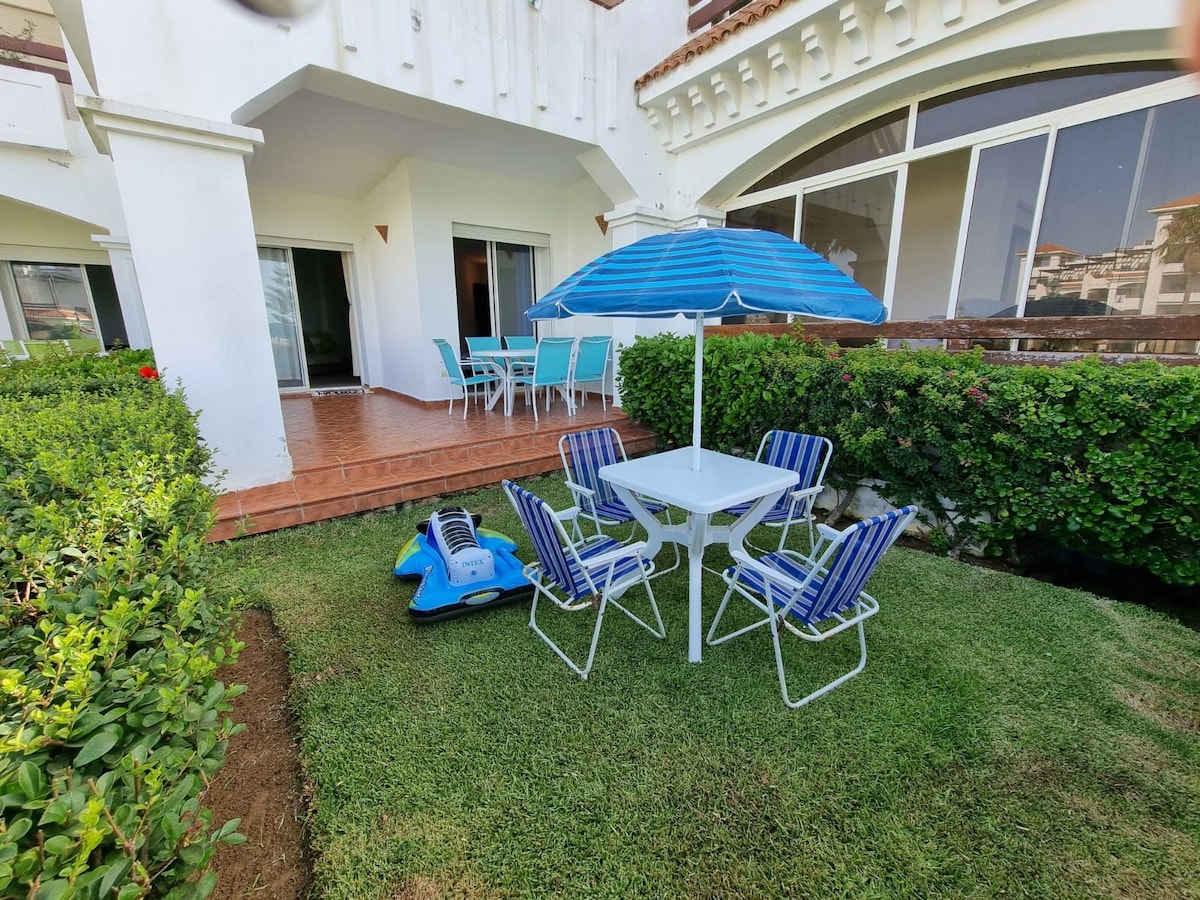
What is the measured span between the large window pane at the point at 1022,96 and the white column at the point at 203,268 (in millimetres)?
5905

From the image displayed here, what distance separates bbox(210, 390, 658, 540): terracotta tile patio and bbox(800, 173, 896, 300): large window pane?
3.11 metres

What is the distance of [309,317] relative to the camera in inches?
368

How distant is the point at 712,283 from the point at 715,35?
4782mm

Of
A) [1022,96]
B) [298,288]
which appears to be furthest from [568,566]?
[298,288]

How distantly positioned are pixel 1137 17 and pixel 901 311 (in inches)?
120

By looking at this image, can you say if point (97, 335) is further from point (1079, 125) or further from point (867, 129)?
point (1079, 125)

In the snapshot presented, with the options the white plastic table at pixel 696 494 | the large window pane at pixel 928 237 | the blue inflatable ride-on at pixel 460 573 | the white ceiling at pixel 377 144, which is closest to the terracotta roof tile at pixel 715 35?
the white ceiling at pixel 377 144

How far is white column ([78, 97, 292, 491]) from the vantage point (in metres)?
3.48

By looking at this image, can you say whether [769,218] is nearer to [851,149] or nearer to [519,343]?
[851,149]

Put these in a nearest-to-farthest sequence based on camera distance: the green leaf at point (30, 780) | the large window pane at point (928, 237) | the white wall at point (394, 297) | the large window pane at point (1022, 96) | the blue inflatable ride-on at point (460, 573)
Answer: the green leaf at point (30, 780), the blue inflatable ride-on at point (460, 573), the large window pane at point (1022, 96), the large window pane at point (928, 237), the white wall at point (394, 297)

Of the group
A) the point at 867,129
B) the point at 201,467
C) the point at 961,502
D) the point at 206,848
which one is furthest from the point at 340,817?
the point at 867,129

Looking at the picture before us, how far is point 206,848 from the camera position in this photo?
2.64ft

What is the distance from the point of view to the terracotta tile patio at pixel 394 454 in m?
4.04

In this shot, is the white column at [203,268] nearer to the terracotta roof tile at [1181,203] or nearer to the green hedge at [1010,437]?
the green hedge at [1010,437]
